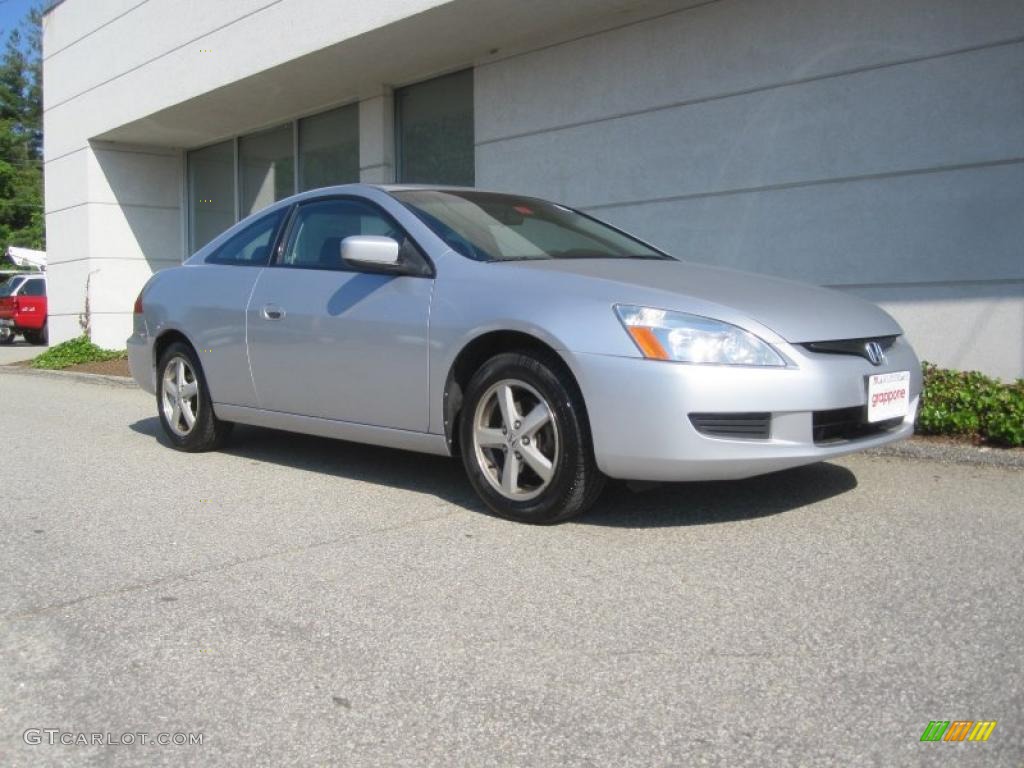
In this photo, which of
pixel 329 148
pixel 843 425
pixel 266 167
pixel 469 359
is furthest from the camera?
pixel 266 167

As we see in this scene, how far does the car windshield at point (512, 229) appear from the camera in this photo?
16.4 feet

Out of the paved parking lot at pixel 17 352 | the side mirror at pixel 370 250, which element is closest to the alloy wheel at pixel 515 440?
the side mirror at pixel 370 250

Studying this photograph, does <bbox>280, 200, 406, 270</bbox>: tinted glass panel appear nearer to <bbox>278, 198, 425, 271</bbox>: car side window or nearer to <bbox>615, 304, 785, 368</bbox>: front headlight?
<bbox>278, 198, 425, 271</bbox>: car side window

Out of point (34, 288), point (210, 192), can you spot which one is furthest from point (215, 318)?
point (34, 288)

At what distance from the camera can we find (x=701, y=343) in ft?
13.3

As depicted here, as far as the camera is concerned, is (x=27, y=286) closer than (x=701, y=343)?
No

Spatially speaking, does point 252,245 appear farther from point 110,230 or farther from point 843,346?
point 110,230

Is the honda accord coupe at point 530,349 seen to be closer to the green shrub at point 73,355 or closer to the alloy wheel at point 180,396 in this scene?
the alloy wheel at point 180,396

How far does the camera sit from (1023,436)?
5.80m

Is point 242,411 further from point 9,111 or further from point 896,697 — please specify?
point 9,111

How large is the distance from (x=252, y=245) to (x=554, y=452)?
2.71m

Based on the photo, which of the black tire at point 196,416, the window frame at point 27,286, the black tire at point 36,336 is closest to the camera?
the black tire at point 196,416

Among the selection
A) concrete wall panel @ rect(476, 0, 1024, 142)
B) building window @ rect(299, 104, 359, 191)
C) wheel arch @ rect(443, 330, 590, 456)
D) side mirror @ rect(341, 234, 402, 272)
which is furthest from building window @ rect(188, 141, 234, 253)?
wheel arch @ rect(443, 330, 590, 456)

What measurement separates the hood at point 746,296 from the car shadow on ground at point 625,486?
2.73 feet
